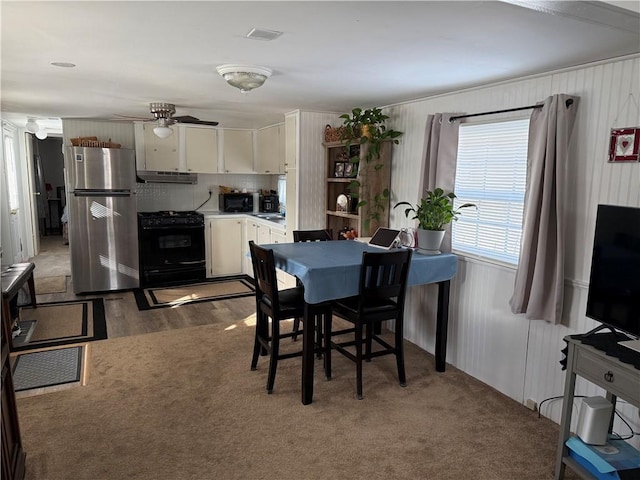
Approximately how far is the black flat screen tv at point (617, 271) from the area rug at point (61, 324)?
3905 millimetres

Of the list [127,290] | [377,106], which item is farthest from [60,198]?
[377,106]

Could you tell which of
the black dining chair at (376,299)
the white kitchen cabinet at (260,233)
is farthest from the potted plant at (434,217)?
the white kitchen cabinet at (260,233)

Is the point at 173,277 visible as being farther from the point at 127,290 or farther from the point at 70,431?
the point at 70,431

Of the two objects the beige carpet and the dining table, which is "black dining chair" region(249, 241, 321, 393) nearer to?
the dining table

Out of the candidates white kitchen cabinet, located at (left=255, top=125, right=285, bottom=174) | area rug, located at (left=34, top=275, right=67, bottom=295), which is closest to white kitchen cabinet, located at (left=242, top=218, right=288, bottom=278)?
white kitchen cabinet, located at (left=255, top=125, right=285, bottom=174)

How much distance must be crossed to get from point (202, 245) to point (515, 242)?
4141mm

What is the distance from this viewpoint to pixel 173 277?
5820 millimetres

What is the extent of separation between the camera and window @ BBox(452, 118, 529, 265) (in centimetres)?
298

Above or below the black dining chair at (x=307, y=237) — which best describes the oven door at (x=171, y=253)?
below

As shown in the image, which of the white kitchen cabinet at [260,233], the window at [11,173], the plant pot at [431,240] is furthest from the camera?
the window at [11,173]

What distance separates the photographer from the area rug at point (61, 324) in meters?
3.89

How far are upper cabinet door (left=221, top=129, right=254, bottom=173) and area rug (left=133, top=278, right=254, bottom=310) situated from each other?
5.41 feet

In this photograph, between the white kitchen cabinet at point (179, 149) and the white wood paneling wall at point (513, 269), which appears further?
the white kitchen cabinet at point (179, 149)

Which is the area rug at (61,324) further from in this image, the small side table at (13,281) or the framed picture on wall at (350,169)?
the framed picture on wall at (350,169)
